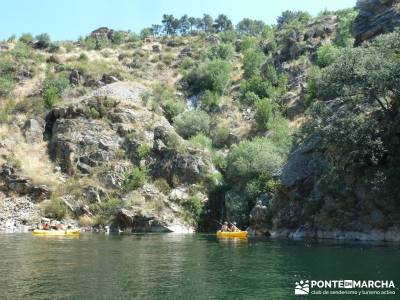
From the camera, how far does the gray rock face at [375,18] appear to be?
181 feet

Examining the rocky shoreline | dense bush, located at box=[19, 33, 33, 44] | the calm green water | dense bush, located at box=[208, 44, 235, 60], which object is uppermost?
dense bush, located at box=[19, 33, 33, 44]

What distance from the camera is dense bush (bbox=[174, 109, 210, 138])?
230 ft

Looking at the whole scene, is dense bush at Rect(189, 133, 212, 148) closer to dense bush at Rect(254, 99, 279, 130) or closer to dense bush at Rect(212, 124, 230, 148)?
dense bush at Rect(212, 124, 230, 148)

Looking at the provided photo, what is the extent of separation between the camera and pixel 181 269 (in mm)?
23578

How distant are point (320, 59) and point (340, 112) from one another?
3751 cm

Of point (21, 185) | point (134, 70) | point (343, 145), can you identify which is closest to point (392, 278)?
point (343, 145)

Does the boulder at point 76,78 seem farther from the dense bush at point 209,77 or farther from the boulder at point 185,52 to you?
the boulder at point 185,52

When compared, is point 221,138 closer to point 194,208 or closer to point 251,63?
point 194,208

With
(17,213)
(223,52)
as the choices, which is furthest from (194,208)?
(223,52)

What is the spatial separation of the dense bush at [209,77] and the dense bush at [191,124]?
12.2m

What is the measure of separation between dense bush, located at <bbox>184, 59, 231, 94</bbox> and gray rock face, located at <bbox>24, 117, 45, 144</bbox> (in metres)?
26.7

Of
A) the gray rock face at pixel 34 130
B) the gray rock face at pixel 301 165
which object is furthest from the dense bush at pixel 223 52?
the gray rock face at pixel 301 165

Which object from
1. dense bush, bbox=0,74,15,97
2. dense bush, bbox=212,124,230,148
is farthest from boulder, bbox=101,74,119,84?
dense bush, bbox=212,124,230,148

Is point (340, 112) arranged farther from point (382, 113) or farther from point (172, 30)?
point (172, 30)
